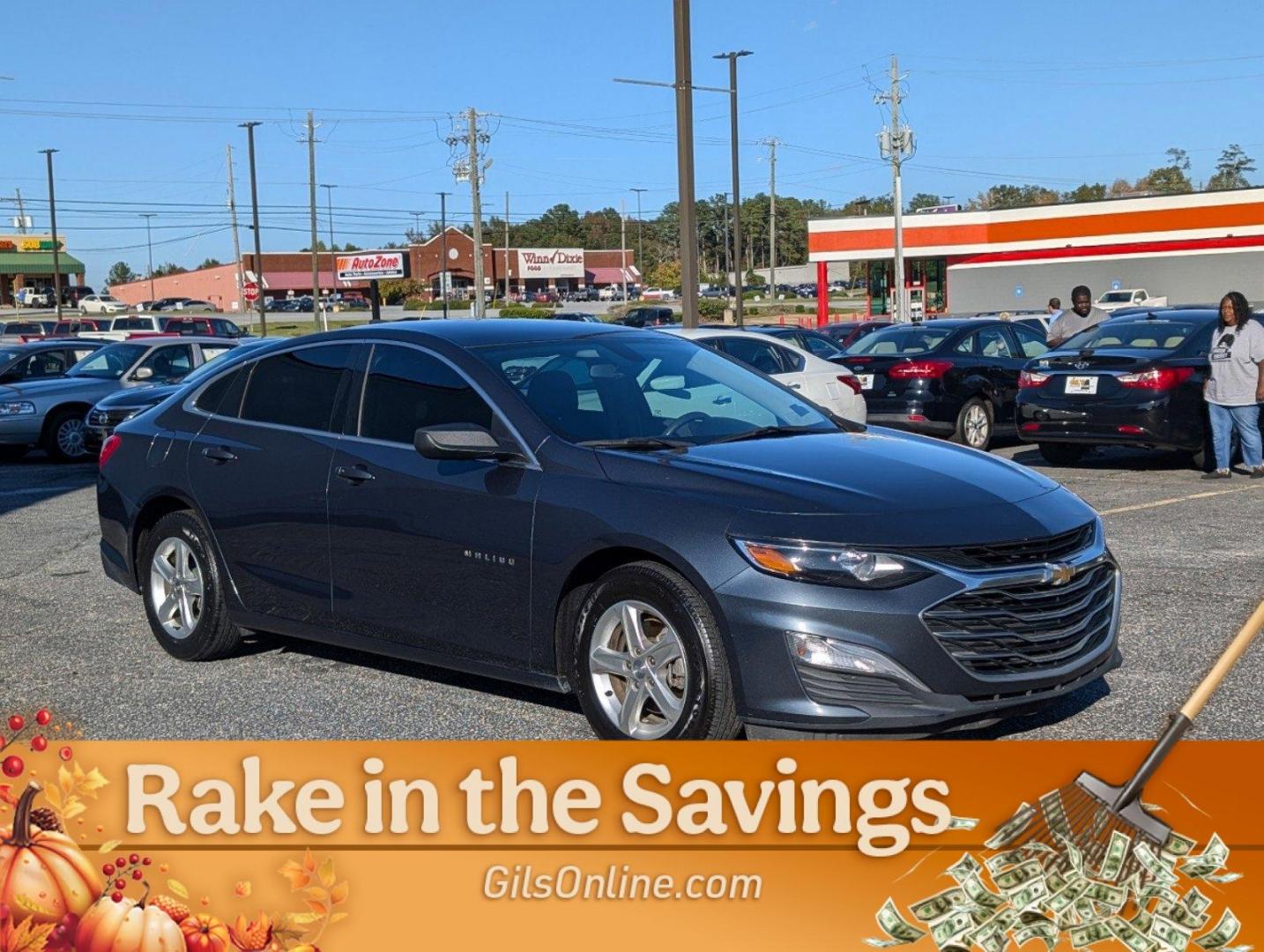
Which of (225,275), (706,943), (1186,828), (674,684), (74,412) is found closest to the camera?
(706,943)


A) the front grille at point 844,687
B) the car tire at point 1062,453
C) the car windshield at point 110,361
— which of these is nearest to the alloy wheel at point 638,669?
the front grille at point 844,687

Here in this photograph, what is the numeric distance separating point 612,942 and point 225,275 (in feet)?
381

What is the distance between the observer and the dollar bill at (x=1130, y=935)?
140 inches

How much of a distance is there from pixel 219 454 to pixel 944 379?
10.5 m

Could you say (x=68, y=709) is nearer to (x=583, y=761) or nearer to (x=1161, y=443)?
(x=583, y=761)

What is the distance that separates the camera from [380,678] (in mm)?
6555

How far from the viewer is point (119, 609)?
8.38 metres

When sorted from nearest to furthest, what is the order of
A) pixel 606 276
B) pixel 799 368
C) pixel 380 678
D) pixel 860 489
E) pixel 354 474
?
1. pixel 860 489
2. pixel 354 474
3. pixel 380 678
4. pixel 799 368
5. pixel 606 276

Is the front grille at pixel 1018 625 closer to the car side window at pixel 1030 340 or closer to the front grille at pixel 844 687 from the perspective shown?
the front grille at pixel 844 687

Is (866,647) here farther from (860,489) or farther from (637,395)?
(637,395)

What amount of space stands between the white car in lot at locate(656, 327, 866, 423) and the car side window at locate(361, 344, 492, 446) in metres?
7.66

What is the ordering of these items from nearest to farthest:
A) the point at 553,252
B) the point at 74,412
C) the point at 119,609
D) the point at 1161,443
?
1. the point at 119,609
2. the point at 1161,443
3. the point at 74,412
4. the point at 553,252

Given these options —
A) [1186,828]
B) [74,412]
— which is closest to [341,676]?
[1186,828]

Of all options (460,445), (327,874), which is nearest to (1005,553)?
(460,445)
